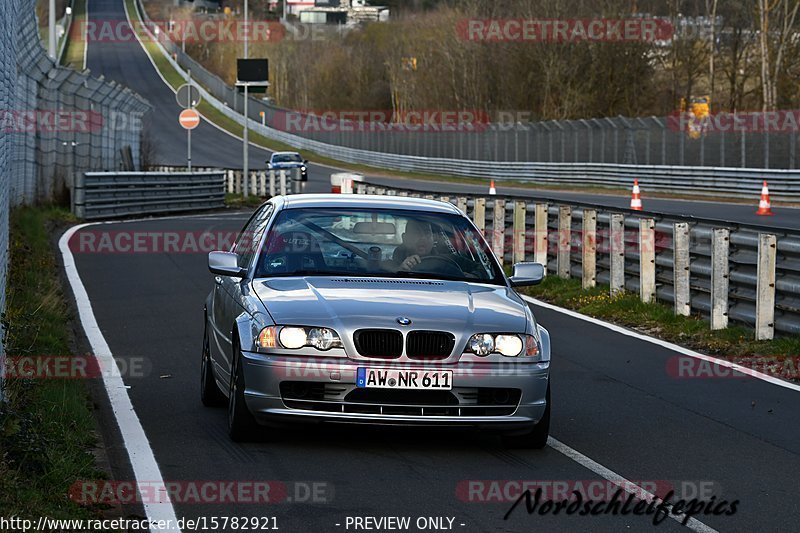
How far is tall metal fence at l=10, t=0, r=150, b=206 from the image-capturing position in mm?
27312

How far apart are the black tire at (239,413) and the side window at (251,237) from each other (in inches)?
47.6

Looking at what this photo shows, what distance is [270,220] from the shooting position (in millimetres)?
8992

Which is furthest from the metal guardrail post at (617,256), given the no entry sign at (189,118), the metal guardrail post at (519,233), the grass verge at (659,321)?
the no entry sign at (189,118)

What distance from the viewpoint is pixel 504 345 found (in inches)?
304

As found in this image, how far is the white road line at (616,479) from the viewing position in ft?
20.5

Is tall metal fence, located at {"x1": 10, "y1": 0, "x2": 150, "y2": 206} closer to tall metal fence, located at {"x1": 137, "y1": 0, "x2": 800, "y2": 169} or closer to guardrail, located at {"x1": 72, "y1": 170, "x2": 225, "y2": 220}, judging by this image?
guardrail, located at {"x1": 72, "y1": 170, "x2": 225, "y2": 220}

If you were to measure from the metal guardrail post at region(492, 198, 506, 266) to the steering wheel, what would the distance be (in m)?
12.9

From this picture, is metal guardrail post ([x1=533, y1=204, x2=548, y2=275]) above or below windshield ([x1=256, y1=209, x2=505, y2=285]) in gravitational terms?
below

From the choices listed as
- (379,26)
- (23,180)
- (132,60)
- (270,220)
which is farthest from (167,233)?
(379,26)

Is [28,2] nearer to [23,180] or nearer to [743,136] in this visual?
[23,180]

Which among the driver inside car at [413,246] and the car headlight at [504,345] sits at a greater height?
the driver inside car at [413,246]

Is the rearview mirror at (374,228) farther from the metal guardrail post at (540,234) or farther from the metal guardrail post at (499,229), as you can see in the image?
the metal guardrail post at (499,229)

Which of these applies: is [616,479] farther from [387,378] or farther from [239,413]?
[239,413]

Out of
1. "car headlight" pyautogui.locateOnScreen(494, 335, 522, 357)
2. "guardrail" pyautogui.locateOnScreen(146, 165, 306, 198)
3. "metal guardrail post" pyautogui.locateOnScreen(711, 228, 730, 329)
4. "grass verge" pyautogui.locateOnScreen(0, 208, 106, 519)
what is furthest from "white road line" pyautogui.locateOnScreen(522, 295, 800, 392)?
"guardrail" pyautogui.locateOnScreen(146, 165, 306, 198)
